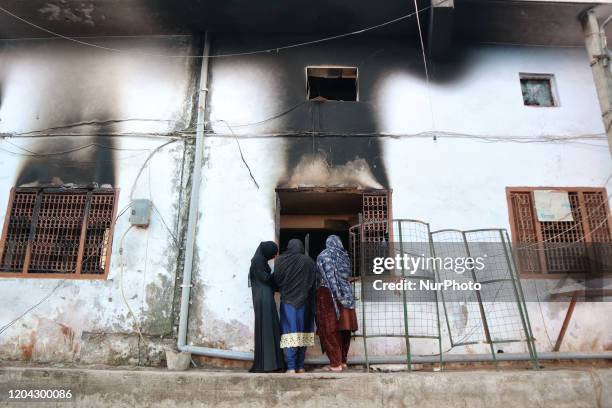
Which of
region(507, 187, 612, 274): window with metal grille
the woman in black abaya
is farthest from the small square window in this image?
the woman in black abaya

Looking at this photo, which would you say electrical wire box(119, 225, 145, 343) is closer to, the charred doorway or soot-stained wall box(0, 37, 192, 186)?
soot-stained wall box(0, 37, 192, 186)

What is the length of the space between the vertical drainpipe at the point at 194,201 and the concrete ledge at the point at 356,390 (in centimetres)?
123

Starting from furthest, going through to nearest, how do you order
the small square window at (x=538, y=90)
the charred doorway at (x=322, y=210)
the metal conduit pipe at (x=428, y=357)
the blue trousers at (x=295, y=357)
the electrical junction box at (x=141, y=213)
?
1. the small square window at (x=538, y=90)
2. the charred doorway at (x=322, y=210)
3. the electrical junction box at (x=141, y=213)
4. the metal conduit pipe at (x=428, y=357)
5. the blue trousers at (x=295, y=357)

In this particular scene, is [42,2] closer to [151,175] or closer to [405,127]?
[151,175]

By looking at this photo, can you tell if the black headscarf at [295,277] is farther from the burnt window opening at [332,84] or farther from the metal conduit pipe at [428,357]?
the burnt window opening at [332,84]

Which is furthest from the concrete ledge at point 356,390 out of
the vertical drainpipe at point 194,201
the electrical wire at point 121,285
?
Answer: the electrical wire at point 121,285

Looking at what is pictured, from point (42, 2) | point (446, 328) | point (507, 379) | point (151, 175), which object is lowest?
point (507, 379)

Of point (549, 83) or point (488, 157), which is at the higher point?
point (549, 83)

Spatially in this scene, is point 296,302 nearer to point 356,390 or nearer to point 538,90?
point 356,390

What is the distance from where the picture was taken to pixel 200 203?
7359 mm

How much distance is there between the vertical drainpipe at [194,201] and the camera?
268 inches

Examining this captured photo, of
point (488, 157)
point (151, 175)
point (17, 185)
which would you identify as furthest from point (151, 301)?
point (488, 157)

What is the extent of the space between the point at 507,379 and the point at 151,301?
4.71m

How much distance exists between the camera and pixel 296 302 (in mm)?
5918
